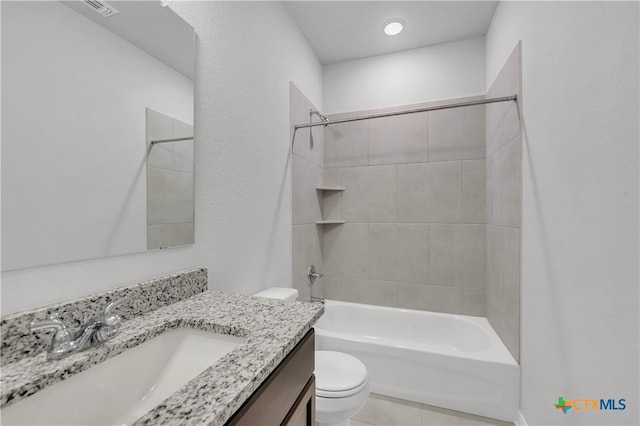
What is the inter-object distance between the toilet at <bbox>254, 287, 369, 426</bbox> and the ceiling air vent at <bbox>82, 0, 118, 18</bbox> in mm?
1649

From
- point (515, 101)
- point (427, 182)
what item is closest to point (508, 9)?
point (515, 101)

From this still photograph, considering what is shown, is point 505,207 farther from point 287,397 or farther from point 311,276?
point 287,397

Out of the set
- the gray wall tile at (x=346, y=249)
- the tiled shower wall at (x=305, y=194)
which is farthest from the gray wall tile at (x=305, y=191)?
the gray wall tile at (x=346, y=249)

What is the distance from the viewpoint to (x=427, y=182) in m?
2.35

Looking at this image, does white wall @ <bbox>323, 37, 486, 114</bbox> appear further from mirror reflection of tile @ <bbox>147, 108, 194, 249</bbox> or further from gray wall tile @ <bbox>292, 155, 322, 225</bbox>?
mirror reflection of tile @ <bbox>147, 108, 194, 249</bbox>

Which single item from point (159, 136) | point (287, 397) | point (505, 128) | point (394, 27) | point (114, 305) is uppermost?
point (394, 27)

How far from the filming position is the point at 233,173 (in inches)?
54.8

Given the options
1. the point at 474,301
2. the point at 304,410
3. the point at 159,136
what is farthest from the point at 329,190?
the point at 304,410

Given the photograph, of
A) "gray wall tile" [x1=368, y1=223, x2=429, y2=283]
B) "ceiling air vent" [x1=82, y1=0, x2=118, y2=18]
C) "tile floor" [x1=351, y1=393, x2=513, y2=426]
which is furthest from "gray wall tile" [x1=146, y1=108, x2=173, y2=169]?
"gray wall tile" [x1=368, y1=223, x2=429, y2=283]

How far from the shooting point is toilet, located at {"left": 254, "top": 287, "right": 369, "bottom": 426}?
1.27 meters

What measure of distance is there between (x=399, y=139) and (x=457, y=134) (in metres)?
0.47

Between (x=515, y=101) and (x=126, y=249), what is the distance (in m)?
2.07

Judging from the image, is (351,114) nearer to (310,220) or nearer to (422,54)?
(422,54)

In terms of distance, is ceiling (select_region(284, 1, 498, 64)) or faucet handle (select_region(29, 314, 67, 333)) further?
ceiling (select_region(284, 1, 498, 64))
